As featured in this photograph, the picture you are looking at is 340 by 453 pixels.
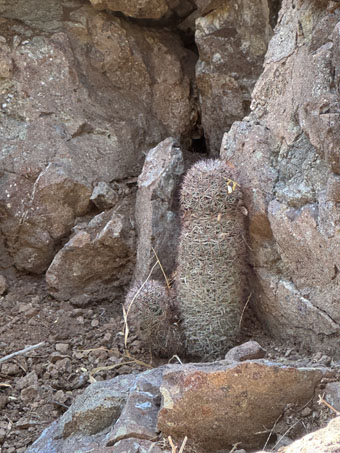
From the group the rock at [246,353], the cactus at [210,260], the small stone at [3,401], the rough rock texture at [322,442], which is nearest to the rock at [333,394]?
the rock at [246,353]

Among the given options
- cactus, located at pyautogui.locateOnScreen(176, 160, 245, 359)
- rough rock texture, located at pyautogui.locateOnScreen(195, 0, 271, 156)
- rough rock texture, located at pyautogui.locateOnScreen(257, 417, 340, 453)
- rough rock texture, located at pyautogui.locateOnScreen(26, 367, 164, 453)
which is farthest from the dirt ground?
rough rock texture, located at pyautogui.locateOnScreen(195, 0, 271, 156)

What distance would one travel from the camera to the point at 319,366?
9.05ft

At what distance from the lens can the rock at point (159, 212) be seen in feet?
13.2

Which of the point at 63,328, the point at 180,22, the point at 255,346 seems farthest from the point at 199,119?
the point at 255,346

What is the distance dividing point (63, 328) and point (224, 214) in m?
1.31

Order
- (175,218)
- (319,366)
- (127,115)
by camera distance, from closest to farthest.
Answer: (319,366)
(175,218)
(127,115)

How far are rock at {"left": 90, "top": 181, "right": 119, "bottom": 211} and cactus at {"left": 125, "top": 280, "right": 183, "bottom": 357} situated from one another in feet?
3.11

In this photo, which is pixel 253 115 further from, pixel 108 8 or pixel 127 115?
pixel 108 8

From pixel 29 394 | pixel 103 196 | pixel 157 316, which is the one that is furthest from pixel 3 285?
pixel 157 316

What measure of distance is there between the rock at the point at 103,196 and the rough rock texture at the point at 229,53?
84 cm

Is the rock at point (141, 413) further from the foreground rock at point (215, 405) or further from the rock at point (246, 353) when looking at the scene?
the rock at point (246, 353)

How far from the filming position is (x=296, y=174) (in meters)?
3.39

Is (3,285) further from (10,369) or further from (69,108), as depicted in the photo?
(69,108)

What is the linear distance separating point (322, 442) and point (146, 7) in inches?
143
